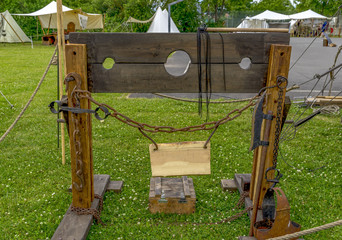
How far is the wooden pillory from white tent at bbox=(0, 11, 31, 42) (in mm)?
24954

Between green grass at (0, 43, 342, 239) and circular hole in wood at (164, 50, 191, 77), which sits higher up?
circular hole in wood at (164, 50, 191, 77)

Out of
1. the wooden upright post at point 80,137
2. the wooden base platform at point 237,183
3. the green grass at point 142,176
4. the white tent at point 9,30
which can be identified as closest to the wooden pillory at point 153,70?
the wooden upright post at point 80,137

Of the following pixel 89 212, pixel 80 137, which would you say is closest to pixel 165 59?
pixel 80 137

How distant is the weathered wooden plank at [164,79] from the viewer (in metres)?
3.03

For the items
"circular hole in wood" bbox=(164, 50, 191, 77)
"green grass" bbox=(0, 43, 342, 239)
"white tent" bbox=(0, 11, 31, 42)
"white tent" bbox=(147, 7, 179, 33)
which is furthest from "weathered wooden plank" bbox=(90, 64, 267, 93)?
"white tent" bbox=(0, 11, 31, 42)

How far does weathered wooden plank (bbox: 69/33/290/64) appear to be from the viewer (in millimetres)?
2920

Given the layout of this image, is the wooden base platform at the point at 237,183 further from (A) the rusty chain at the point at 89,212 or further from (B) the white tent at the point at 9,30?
(B) the white tent at the point at 9,30

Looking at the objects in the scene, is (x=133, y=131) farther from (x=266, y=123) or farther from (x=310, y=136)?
(x=266, y=123)

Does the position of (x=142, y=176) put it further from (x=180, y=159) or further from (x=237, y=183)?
(x=180, y=159)

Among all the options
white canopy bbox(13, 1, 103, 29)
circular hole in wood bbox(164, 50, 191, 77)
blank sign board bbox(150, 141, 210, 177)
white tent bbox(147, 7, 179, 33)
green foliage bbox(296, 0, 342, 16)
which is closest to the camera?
blank sign board bbox(150, 141, 210, 177)

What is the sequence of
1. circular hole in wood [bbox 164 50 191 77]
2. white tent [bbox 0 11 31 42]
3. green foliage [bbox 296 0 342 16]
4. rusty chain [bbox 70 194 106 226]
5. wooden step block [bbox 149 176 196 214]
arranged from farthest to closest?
green foliage [bbox 296 0 342 16] < white tent [bbox 0 11 31 42] < circular hole in wood [bbox 164 50 191 77] < wooden step block [bbox 149 176 196 214] < rusty chain [bbox 70 194 106 226]

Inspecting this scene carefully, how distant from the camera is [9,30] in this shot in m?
25.8

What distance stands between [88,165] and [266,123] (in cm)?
168

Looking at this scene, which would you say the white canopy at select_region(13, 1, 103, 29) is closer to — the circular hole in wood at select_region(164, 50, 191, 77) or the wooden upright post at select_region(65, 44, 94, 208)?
the circular hole in wood at select_region(164, 50, 191, 77)
